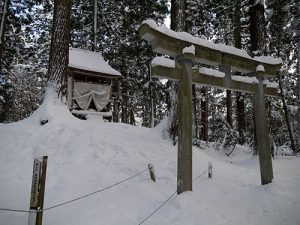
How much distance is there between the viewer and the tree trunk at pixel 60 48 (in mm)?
10148

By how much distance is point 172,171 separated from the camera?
8516 mm

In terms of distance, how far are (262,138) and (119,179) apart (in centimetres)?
431

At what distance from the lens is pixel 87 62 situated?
15602mm

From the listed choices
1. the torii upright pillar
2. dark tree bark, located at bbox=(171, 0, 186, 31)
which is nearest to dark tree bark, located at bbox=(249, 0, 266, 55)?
dark tree bark, located at bbox=(171, 0, 186, 31)

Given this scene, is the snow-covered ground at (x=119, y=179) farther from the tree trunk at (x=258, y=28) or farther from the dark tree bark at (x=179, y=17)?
the tree trunk at (x=258, y=28)

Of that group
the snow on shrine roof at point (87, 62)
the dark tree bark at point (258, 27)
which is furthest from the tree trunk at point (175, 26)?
the snow on shrine roof at point (87, 62)

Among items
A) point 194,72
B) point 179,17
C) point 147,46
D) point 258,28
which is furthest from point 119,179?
point 147,46

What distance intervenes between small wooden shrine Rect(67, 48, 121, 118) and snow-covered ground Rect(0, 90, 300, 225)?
4.79 m

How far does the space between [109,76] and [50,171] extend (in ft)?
31.4

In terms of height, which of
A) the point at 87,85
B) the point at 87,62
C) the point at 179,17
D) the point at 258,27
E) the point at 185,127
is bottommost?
the point at 185,127

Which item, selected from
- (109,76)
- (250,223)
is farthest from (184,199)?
(109,76)

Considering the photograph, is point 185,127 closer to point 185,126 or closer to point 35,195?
point 185,126

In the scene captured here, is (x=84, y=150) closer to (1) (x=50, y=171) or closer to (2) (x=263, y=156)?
(1) (x=50, y=171)

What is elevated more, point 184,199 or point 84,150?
point 84,150
